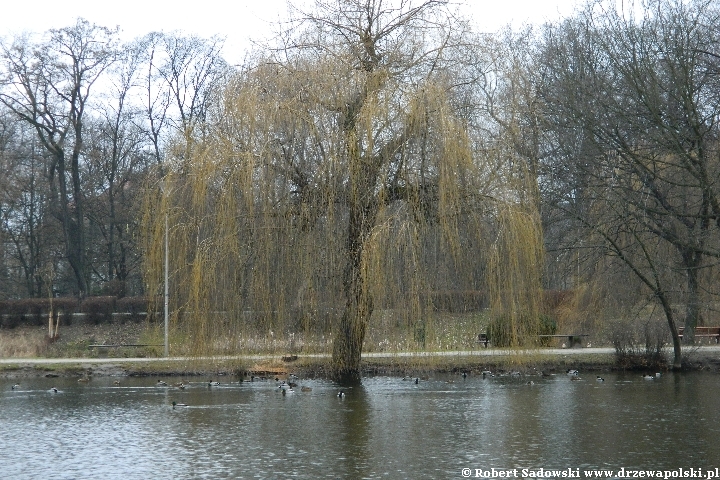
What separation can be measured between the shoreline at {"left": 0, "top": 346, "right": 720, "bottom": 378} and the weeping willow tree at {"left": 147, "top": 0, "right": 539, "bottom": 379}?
2752 mm

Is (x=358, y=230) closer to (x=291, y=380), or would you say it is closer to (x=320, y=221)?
(x=320, y=221)

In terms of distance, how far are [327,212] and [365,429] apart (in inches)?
199

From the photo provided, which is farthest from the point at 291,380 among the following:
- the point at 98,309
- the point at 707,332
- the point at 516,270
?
the point at 98,309

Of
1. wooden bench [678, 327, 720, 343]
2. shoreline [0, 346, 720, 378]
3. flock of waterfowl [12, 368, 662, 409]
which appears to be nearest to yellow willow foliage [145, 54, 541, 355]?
flock of waterfowl [12, 368, 662, 409]

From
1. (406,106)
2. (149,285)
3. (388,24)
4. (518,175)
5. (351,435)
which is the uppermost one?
(388,24)

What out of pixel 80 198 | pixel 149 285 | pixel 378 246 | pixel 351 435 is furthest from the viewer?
pixel 80 198

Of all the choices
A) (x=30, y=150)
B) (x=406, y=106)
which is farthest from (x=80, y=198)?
(x=406, y=106)

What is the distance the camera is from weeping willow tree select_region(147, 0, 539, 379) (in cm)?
1831

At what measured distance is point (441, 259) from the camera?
18.3m

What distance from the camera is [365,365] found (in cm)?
2312

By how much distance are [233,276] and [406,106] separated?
5060mm

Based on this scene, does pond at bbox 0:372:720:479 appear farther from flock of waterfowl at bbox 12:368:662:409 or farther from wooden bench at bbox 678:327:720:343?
wooden bench at bbox 678:327:720:343

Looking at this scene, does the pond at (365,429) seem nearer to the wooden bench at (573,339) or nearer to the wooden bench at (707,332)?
the wooden bench at (573,339)

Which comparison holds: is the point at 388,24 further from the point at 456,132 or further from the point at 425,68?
the point at 456,132
